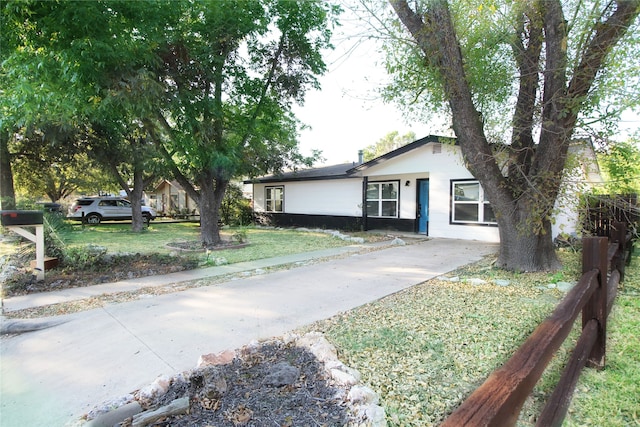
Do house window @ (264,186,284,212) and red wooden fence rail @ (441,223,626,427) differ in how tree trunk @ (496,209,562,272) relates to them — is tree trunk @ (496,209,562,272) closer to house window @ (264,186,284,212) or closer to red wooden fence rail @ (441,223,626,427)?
red wooden fence rail @ (441,223,626,427)

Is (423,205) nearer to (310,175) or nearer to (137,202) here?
(310,175)

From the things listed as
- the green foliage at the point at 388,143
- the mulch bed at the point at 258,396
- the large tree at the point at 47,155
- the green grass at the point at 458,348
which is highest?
the green foliage at the point at 388,143

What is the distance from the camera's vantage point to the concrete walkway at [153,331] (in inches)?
108

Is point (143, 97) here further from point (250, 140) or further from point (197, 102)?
point (250, 140)

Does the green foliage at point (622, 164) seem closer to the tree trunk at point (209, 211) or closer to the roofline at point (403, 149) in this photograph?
the roofline at point (403, 149)

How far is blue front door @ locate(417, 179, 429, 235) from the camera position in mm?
13500

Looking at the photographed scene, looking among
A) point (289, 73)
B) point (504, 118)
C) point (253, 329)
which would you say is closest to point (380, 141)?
point (289, 73)

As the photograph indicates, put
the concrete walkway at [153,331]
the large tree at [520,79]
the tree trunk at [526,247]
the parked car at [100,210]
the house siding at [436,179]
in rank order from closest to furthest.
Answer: the concrete walkway at [153,331] < the large tree at [520,79] < the tree trunk at [526,247] < the house siding at [436,179] < the parked car at [100,210]

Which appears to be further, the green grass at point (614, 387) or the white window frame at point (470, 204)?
the white window frame at point (470, 204)

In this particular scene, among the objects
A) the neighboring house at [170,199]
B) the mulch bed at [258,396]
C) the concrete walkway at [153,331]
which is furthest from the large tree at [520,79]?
the neighboring house at [170,199]

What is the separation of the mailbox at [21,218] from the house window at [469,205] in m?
11.3

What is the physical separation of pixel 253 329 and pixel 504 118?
20.1ft

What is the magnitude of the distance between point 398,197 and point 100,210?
65.0ft

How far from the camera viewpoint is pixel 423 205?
1362 centimetres
